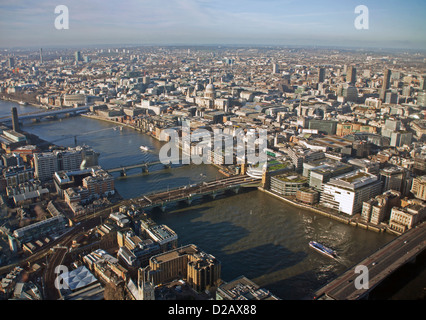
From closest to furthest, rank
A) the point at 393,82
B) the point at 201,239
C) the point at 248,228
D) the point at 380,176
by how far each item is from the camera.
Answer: the point at 201,239
the point at 248,228
the point at 380,176
the point at 393,82

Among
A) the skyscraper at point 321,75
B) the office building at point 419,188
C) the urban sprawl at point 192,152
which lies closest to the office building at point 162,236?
the urban sprawl at point 192,152

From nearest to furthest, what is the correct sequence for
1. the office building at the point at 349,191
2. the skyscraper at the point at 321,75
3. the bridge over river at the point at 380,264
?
the bridge over river at the point at 380,264
the office building at the point at 349,191
the skyscraper at the point at 321,75

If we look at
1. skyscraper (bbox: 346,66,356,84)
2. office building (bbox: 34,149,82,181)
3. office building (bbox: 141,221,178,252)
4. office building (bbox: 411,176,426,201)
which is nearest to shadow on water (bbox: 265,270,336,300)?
office building (bbox: 141,221,178,252)

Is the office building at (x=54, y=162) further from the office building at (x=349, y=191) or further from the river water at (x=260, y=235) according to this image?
the office building at (x=349, y=191)

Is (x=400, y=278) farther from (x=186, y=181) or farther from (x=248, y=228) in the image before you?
(x=186, y=181)
